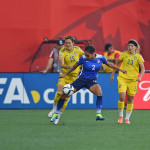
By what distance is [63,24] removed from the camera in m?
19.0

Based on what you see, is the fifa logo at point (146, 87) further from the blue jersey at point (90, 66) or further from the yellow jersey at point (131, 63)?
the blue jersey at point (90, 66)

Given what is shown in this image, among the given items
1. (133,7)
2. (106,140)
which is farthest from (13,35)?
(106,140)

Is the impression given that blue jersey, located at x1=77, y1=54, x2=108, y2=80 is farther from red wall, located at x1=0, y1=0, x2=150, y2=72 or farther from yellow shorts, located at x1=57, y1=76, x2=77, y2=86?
red wall, located at x1=0, y1=0, x2=150, y2=72

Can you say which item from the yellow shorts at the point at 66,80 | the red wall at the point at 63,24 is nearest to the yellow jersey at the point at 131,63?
the yellow shorts at the point at 66,80

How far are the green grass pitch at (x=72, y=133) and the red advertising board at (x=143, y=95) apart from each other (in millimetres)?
2011

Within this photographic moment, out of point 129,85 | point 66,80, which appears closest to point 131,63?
point 129,85

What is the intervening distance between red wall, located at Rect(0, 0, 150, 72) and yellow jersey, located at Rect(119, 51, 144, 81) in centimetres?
722

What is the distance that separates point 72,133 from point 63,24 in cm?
991

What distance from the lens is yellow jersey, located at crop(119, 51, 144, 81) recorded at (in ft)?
38.9

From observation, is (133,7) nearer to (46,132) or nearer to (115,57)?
(115,57)

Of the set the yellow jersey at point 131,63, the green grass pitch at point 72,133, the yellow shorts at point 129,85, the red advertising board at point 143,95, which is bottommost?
the red advertising board at point 143,95

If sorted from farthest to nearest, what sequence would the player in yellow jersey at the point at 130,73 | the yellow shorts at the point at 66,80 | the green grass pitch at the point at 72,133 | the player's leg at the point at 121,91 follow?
1. the yellow shorts at the point at 66,80
2. the player in yellow jersey at the point at 130,73
3. the player's leg at the point at 121,91
4. the green grass pitch at the point at 72,133

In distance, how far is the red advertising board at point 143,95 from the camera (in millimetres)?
15867

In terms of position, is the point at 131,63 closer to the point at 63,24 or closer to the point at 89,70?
the point at 89,70
